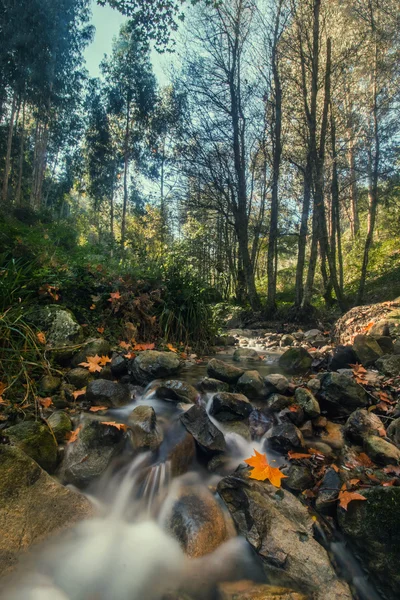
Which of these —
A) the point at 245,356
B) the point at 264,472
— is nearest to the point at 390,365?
the point at 264,472

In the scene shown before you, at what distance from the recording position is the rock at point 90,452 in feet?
7.06

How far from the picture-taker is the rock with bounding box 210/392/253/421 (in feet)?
9.95

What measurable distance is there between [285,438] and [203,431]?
707 millimetres

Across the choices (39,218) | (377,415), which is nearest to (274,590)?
(377,415)

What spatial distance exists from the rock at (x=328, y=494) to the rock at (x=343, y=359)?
2.34 meters

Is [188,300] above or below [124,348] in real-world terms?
above

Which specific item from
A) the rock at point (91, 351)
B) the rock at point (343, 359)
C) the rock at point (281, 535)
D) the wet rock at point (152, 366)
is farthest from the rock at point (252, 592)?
the rock at point (343, 359)

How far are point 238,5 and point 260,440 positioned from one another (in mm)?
15477

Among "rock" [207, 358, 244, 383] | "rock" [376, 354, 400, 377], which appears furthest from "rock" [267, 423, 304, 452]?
"rock" [376, 354, 400, 377]

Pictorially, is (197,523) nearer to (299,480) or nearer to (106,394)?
(299,480)

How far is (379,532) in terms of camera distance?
167cm

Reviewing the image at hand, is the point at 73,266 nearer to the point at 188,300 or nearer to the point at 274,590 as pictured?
the point at 188,300

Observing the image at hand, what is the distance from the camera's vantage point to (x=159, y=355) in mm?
3850

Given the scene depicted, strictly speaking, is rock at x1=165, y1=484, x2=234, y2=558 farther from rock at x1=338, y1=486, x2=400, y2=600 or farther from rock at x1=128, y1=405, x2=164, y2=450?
rock at x1=338, y1=486, x2=400, y2=600
